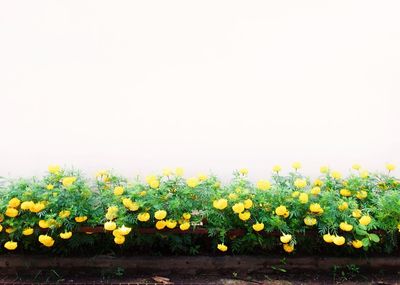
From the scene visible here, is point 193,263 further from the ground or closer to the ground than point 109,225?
closer to the ground

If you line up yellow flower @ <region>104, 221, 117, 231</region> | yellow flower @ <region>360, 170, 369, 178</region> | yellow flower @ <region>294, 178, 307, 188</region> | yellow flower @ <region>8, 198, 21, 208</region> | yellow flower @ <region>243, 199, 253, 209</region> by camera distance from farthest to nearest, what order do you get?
yellow flower @ <region>360, 170, 369, 178</region> → yellow flower @ <region>294, 178, 307, 188</region> → yellow flower @ <region>243, 199, 253, 209</region> → yellow flower @ <region>8, 198, 21, 208</region> → yellow flower @ <region>104, 221, 117, 231</region>

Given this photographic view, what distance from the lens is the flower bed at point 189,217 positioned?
3436mm

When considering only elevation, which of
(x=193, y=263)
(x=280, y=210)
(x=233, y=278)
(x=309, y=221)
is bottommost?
(x=233, y=278)

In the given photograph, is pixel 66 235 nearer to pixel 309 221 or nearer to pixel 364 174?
pixel 309 221

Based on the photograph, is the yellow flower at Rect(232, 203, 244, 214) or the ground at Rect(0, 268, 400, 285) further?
the ground at Rect(0, 268, 400, 285)

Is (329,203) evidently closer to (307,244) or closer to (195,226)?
(307,244)

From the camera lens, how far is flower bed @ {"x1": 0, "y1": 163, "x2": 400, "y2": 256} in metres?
3.44

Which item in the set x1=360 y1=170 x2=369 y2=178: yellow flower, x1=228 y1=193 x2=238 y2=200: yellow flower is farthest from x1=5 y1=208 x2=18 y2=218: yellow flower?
x1=360 y1=170 x2=369 y2=178: yellow flower

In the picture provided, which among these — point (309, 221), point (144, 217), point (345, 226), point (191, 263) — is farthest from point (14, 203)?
point (345, 226)

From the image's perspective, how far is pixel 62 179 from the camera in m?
3.76

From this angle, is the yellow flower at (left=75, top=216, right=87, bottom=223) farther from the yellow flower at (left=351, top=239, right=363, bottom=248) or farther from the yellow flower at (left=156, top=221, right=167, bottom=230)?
the yellow flower at (left=351, top=239, right=363, bottom=248)

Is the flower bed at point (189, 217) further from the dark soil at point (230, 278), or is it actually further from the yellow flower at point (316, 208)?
the dark soil at point (230, 278)

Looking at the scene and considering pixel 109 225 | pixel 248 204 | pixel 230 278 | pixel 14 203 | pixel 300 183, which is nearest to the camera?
pixel 109 225

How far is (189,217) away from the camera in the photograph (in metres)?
3.50
